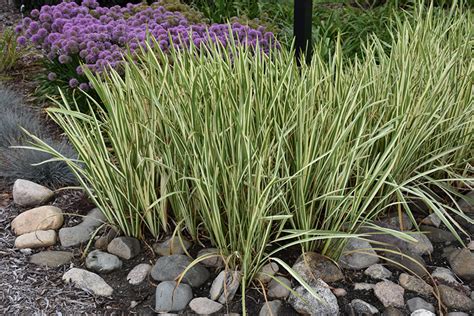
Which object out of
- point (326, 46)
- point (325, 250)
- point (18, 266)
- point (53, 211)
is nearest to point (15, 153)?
point (53, 211)

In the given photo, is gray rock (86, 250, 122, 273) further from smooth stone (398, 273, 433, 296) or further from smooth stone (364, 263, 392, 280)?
smooth stone (398, 273, 433, 296)

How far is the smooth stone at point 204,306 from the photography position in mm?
2033

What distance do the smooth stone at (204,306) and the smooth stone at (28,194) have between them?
99cm

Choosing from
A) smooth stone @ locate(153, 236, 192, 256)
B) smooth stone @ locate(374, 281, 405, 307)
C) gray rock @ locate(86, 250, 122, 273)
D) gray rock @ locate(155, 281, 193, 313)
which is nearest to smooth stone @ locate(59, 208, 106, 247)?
gray rock @ locate(86, 250, 122, 273)

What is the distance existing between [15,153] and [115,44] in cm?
111

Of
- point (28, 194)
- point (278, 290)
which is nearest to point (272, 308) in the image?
point (278, 290)

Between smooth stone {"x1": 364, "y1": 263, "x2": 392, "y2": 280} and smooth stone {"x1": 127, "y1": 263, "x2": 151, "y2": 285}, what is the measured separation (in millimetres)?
790

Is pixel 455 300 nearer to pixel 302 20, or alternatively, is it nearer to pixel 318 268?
pixel 318 268

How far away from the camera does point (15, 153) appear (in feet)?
9.55

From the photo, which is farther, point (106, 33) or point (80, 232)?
point (106, 33)

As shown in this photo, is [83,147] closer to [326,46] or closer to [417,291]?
[417,291]

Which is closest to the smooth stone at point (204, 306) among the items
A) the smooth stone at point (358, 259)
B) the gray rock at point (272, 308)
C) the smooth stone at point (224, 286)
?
the smooth stone at point (224, 286)

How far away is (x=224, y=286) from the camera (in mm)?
2020

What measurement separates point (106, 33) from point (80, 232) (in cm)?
161
